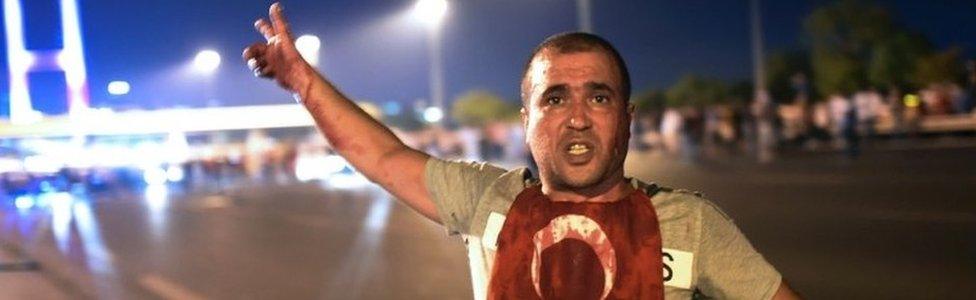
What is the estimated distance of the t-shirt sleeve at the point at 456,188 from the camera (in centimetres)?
293

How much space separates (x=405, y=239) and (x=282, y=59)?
1245 cm

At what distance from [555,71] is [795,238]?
1090 centimetres

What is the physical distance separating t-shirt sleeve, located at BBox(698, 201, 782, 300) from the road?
265 inches

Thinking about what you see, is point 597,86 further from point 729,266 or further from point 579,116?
point 729,266

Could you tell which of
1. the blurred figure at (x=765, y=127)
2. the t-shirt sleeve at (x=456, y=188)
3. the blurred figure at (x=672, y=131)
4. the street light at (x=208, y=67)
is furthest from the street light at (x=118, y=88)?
the blurred figure at (x=672, y=131)

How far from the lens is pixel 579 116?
2613mm

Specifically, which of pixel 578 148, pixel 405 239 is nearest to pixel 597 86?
pixel 578 148

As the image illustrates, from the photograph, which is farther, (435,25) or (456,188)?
(435,25)

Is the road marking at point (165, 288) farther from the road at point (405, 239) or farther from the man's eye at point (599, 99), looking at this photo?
the man's eye at point (599, 99)

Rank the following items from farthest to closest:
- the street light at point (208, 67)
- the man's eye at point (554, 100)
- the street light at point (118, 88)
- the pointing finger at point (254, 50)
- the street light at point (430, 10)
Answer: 1. the street light at point (430, 10)
2. the street light at point (208, 67)
3. the street light at point (118, 88)
4. the pointing finger at point (254, 50)
5. the man's eye at point (554, 100)

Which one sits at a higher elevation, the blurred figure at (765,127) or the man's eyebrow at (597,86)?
the blurred figure at (765,127)

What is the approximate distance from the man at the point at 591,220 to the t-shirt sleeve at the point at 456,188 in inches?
1.8

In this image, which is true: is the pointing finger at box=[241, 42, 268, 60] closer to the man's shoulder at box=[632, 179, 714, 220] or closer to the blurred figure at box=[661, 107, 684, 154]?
the man's shoulder at box=[632, 179, 714, 220]

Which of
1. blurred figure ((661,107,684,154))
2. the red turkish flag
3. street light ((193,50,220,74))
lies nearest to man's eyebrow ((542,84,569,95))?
the red turkish flag
